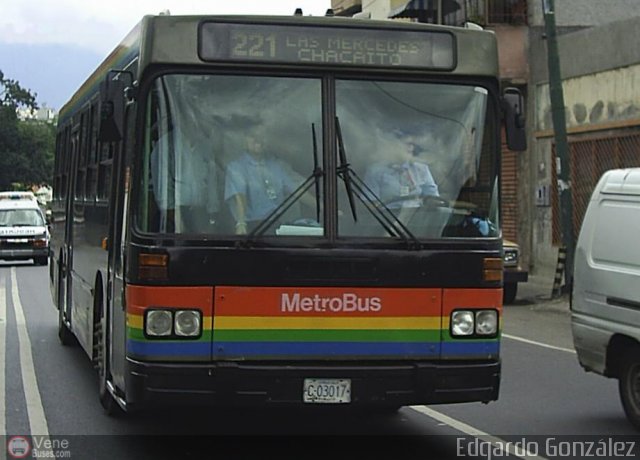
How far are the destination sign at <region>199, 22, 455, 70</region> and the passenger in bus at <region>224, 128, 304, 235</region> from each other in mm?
531

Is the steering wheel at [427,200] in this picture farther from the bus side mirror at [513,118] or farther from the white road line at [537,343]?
the white road line at [537,343]

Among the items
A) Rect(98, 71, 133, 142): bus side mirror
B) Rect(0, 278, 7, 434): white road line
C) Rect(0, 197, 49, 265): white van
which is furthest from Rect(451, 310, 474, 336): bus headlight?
Rect(0, 197, 49, 265): white van

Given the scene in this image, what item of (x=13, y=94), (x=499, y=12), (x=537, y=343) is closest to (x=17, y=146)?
(x=13, y=94)

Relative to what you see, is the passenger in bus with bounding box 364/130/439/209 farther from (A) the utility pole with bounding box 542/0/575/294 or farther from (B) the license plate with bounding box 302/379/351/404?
(A) the utility pole with bounding box 542/0/575/294

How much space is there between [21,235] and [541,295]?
18.6m

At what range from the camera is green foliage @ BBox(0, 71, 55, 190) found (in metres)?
101

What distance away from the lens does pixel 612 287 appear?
9320mm

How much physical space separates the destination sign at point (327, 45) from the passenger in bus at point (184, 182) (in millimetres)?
565

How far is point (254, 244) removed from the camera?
7055 mm

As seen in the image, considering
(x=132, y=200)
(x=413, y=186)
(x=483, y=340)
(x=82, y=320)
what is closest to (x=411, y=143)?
(x=413, y=186)

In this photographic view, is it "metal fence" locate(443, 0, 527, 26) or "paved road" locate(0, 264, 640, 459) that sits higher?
"metal fence" locate(443, 0, 527, 26)

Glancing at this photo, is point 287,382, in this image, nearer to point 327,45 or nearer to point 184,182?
point 184,182

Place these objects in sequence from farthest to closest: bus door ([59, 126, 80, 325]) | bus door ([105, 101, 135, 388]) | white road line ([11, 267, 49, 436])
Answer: bus door ([59, 126, 80, 325]), white road line ([11, 267, 49, 436]), bus door ([105, 101, 135, 388])

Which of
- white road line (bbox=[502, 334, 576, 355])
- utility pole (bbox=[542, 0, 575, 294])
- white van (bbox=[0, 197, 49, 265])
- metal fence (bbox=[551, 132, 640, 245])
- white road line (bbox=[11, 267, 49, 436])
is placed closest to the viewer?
white road line (bbox=[11, 267, 49, 436])
